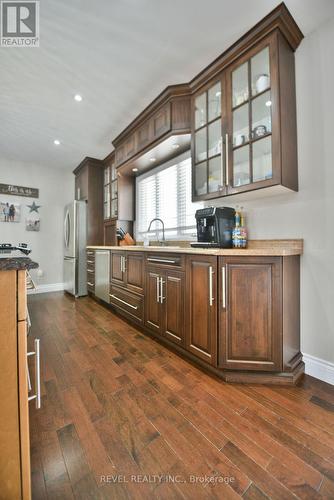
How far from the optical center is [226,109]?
1.92m

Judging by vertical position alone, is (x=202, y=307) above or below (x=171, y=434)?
above

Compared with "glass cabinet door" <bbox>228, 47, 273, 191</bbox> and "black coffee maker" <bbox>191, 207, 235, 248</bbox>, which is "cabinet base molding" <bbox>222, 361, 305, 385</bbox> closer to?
"black coffee maker" <bbox>191, 207, 235, 248</bbox>

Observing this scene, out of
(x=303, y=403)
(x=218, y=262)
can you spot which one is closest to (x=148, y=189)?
(x=218, y=262)

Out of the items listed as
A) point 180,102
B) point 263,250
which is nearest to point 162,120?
point 180,102

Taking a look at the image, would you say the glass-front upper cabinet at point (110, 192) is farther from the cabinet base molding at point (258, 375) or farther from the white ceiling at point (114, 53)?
the cabinet base molding at point (258, 375)

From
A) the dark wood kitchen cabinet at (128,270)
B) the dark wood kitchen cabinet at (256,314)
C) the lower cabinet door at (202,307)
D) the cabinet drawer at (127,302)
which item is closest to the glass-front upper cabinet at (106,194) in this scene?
the dark wood kitchen cabinet at (128,270)

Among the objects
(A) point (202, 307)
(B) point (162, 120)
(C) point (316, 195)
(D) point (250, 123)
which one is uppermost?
(B) point (162, 120)

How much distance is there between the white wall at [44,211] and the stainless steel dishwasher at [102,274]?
1.79 meters

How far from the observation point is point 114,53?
1.92 meters

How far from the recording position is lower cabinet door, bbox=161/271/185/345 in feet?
6.43

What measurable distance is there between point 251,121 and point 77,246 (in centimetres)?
359

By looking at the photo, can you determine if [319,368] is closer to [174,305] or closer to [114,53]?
[174,305]

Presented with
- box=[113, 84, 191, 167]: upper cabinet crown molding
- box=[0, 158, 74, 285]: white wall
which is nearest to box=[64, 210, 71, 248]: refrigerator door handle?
box=[0, 158, 74, 285]: white wall

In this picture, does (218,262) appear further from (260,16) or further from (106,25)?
(106,25)
